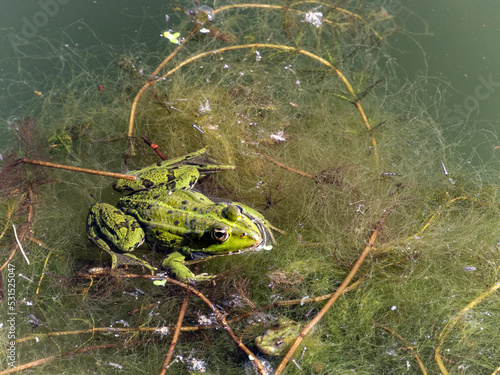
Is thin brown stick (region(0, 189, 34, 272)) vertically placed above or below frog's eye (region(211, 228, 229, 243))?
below

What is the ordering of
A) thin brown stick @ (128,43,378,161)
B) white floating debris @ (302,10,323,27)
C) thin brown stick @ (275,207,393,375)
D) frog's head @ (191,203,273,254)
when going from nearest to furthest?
1. thin brown stick @ (275,207,393,375)
2. frog's head @ (191,203,273,254)
3. thin brown stick @ (128,43,378,161)
4. white floating debris @ (302,10,323,27)

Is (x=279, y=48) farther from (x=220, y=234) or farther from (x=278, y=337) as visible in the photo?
(x=278, y=337)

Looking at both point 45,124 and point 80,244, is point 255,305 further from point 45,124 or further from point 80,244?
point 45,124

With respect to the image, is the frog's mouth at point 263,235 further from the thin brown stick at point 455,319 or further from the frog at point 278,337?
the thin brown stick at point 455,319

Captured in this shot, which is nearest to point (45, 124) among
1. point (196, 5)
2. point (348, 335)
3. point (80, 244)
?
point (80, 244)

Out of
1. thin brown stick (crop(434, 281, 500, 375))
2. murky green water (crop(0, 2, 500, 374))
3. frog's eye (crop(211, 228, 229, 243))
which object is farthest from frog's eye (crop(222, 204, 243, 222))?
thin brown stick (crop(434, 281, 500, 375))

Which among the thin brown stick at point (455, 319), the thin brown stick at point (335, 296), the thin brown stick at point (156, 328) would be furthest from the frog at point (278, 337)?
the thin brown stick at point (455, 319)

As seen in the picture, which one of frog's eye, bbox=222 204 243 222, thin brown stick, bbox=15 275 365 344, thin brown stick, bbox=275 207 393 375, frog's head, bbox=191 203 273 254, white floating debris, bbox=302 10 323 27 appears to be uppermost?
white floating debris, bbox=302 10 323 27

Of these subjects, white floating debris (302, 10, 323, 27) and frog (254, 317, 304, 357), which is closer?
frog (254, 317, 304, 357)

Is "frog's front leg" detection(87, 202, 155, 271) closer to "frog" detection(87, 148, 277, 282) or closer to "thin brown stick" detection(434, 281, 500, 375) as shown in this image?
"frog" detection(87, 148, 277, 282)
